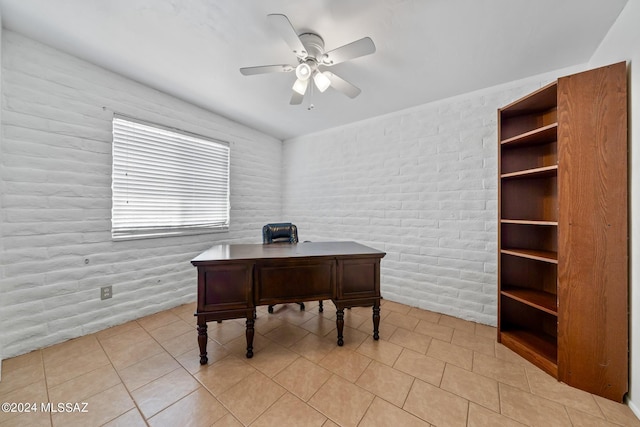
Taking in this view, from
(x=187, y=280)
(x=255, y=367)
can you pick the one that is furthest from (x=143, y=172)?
(x=255, y=367)

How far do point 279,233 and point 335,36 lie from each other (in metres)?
1.92

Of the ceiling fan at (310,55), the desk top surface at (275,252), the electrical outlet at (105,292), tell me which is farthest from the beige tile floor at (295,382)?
the ceiling fan at (310,55)

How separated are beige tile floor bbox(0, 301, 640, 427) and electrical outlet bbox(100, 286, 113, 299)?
31cm

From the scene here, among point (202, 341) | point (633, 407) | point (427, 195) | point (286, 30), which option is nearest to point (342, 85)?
point (286, 30)

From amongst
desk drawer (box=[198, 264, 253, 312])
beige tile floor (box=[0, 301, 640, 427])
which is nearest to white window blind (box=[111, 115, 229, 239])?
beige tile floor (box=[0, 301, 640, 427])

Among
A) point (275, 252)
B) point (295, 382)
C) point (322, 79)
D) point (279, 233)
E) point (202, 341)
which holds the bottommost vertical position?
point (295, 382)

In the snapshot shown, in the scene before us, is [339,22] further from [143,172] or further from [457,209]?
[143,172]

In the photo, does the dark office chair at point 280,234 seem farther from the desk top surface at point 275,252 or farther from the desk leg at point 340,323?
the desk leg at point 340,323

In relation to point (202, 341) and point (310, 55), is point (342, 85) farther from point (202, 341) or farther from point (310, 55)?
point (202, 341)

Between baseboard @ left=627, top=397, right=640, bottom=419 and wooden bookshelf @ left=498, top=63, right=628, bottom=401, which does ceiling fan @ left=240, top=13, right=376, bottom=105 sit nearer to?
wooden bookshelf @ left=498, top=63, right=628, bottom=401

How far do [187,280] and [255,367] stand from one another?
1.56m

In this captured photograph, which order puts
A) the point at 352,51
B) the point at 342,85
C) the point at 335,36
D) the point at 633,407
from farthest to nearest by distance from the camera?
the point at 342,85
the point at 335,36
the point at 352,51
the point at 633,407

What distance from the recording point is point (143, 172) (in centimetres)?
238

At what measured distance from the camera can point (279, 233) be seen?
268cm
